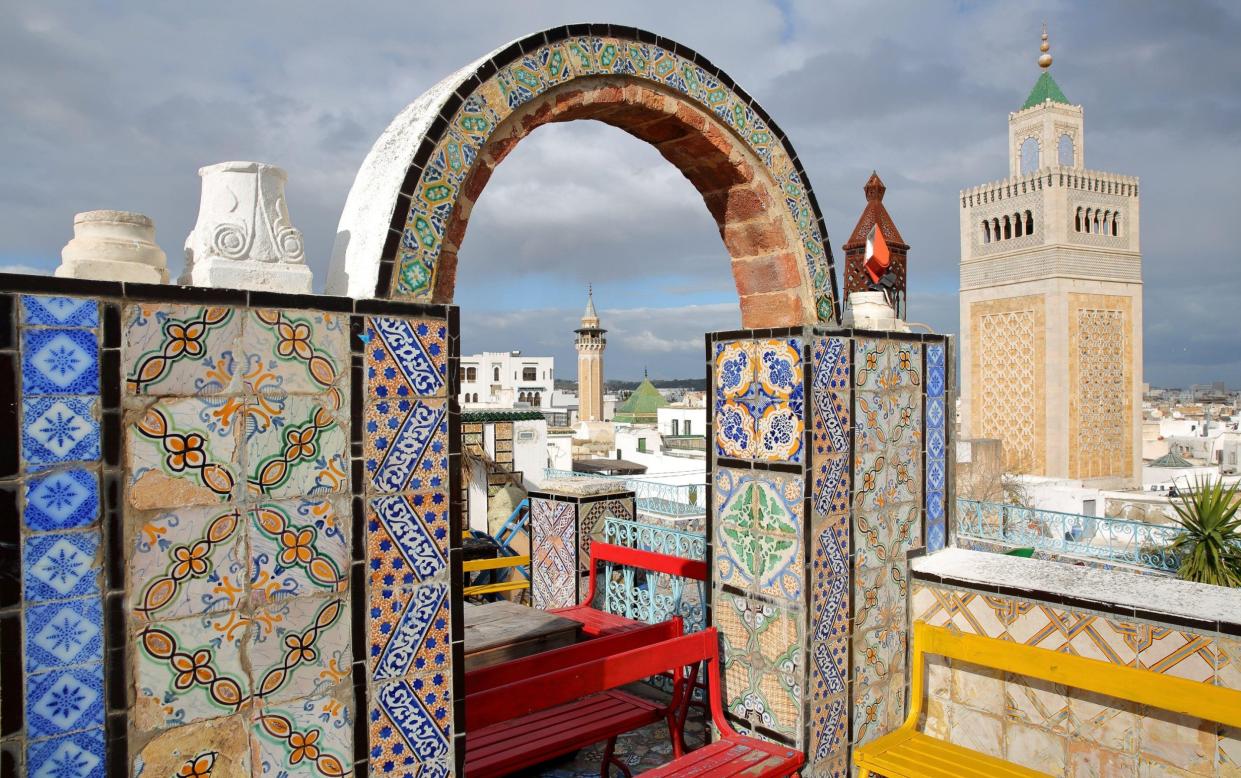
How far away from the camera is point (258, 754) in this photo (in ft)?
6.73

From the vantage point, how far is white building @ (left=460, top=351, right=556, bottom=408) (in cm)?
5391

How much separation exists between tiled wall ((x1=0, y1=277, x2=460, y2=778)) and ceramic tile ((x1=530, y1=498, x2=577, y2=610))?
2.57m

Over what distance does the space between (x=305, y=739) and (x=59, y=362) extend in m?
1.08

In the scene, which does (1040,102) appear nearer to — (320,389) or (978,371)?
(978,371)

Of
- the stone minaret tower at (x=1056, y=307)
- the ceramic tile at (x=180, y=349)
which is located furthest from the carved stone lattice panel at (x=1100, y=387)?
the ceramic tile at (x=180, y=349)

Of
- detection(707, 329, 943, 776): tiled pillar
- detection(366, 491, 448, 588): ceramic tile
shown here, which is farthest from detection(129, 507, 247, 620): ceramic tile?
detection(707, 329, 943, 776): tiled pillar

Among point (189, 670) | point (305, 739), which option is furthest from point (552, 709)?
point (189, 670)

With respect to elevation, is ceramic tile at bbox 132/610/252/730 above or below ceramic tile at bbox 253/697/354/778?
above

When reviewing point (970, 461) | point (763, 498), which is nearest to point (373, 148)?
point (763, 498)

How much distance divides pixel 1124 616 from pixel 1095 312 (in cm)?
2310

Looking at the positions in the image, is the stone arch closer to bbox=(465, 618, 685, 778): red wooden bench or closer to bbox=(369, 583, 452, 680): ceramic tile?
bbox=(369, 583, 452, 680): ceramic tile

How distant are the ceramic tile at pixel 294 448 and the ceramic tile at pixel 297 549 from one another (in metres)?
0.05

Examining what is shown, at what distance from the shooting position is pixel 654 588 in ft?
14.4

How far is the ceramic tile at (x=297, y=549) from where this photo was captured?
2.05 metres
